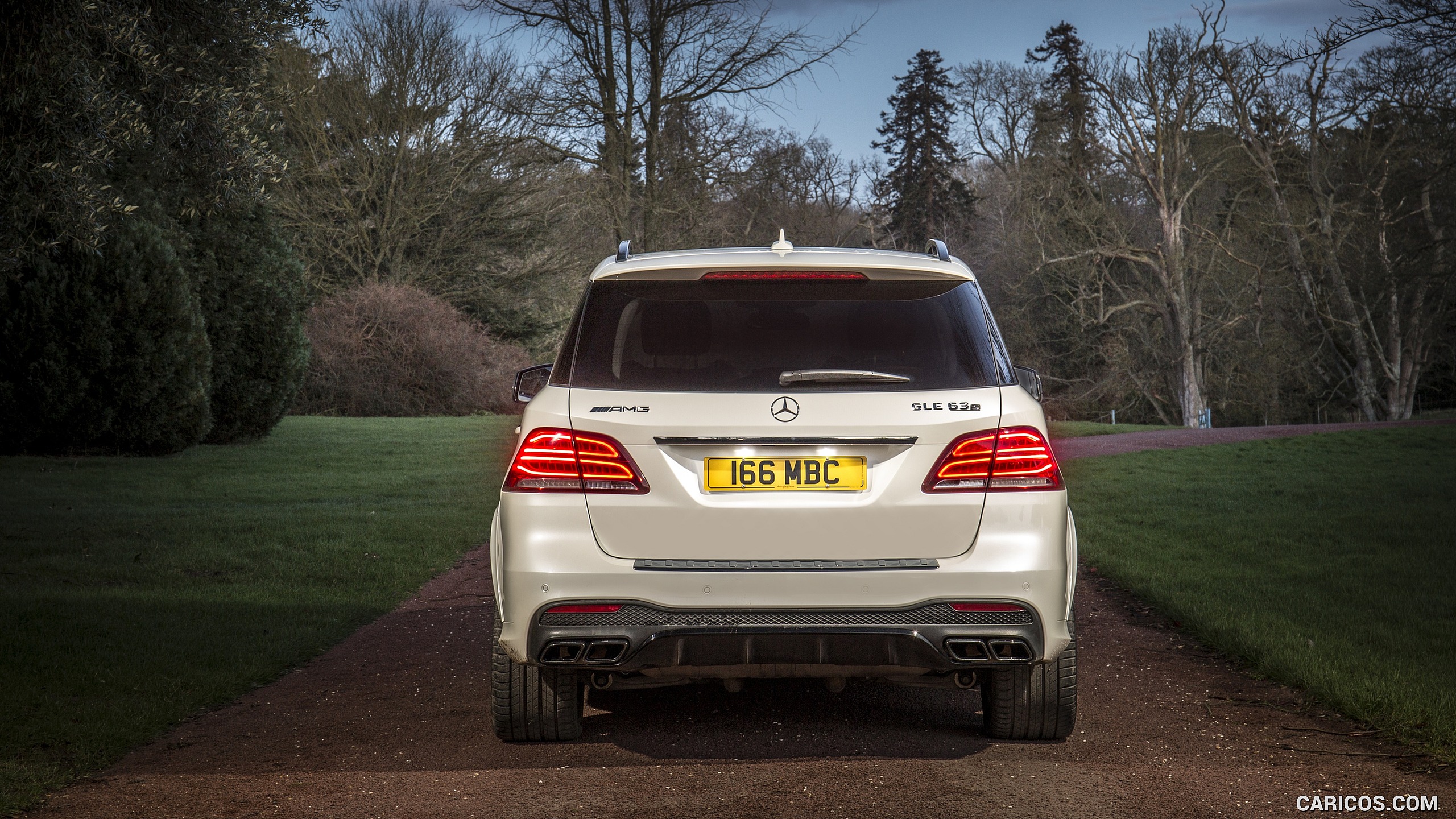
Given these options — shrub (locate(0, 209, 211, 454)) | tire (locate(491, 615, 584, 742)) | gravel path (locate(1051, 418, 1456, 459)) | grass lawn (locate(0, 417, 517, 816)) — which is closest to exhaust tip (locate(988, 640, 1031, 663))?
tire (locate(491, 615, 584, 742))

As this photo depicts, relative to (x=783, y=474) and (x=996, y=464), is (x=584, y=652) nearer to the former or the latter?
(x=783, y=474)

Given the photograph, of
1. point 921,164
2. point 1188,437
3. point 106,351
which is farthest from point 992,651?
point 921,164

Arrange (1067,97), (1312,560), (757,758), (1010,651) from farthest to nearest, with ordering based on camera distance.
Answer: (1067,97), (1312,560), (757,758), (1010,651)

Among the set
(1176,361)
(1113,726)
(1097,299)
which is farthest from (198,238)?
(1097,299)

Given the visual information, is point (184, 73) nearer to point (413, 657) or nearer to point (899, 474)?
point (413, 657)

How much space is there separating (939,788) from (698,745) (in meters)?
1.03

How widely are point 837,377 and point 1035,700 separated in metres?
1.49

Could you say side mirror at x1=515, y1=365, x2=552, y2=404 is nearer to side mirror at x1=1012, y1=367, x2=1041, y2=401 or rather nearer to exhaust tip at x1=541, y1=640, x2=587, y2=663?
exhaust tip at x1=541, y1=640, x2=587, y2=663

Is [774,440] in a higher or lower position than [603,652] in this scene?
higher

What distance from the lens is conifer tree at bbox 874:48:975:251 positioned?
5841cm

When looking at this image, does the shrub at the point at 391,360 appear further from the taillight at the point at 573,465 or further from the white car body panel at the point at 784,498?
the white car body panel at the point at 784,498

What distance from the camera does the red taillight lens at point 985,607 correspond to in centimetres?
415

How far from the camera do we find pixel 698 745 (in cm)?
488

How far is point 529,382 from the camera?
17.9 ft
